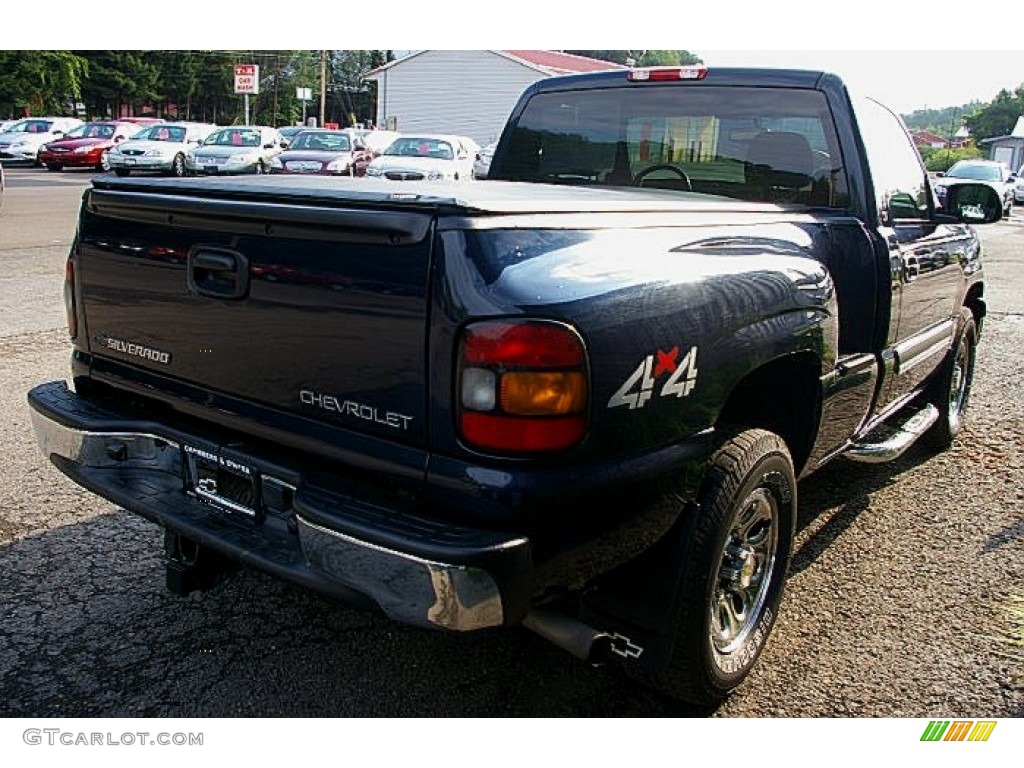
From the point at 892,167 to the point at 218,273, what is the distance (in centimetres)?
300

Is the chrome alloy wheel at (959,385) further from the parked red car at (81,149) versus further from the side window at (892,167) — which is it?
the parked red car at (81,149)

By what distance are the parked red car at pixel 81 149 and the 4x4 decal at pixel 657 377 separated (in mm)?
27343

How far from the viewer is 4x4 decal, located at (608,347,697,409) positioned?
90.0 inches

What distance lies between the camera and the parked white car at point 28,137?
29.7m

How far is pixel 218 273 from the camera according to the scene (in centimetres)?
264

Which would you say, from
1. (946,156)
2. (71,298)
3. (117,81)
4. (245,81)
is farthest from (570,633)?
(117,81)

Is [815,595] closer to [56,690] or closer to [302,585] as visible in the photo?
[302,585]

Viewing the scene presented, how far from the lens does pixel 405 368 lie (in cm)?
226

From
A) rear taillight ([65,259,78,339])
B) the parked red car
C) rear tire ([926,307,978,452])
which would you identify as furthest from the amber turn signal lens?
the parked red car

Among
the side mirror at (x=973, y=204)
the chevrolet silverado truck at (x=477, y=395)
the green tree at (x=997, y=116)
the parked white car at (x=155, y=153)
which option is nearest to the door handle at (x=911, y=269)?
the chevrolet silverado truck at (x=477, y=395)

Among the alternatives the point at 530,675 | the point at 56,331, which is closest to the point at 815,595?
the point at 530,675

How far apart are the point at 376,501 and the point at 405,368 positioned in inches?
13.3

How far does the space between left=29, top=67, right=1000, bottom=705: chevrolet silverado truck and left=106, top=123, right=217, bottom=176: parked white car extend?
888 inches
